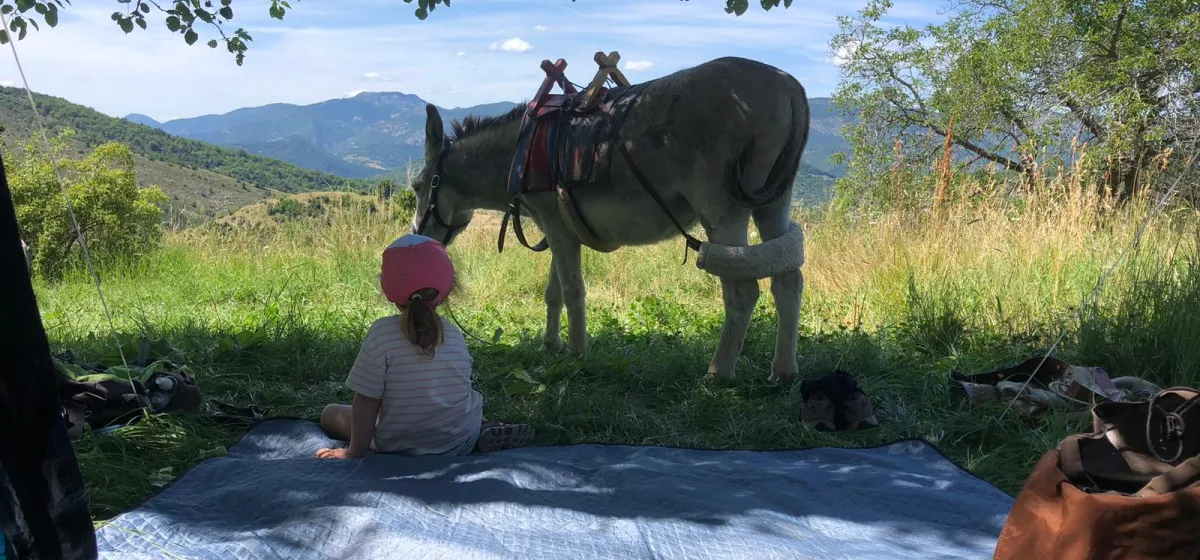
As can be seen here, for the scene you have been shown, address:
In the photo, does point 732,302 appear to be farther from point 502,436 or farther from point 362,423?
point 362,423

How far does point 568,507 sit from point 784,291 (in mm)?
2455

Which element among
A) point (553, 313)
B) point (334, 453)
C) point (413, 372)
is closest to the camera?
point (413, 372)

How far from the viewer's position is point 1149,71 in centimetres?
1245

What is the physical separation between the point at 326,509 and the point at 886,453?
2587 millimetres

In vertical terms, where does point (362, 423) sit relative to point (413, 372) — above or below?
below

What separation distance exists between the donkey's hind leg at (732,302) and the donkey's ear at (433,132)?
2371mm

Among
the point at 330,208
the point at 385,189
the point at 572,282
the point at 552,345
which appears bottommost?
the point at 552,345

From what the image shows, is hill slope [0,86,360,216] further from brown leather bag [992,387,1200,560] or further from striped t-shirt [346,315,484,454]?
brown leather bag [992,387,1200,560]

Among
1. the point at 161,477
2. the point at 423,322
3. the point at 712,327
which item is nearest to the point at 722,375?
the point at 712,327

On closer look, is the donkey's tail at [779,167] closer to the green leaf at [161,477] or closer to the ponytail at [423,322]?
the ponytail at [423,322]

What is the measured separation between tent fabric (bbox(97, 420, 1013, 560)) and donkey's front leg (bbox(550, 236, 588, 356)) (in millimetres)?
1962

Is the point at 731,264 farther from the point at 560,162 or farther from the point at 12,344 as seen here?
the point at 12,344

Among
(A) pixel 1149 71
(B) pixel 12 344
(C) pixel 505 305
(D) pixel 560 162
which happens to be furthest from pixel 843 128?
(B) pixel 12 344

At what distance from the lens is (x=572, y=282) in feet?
18.7
